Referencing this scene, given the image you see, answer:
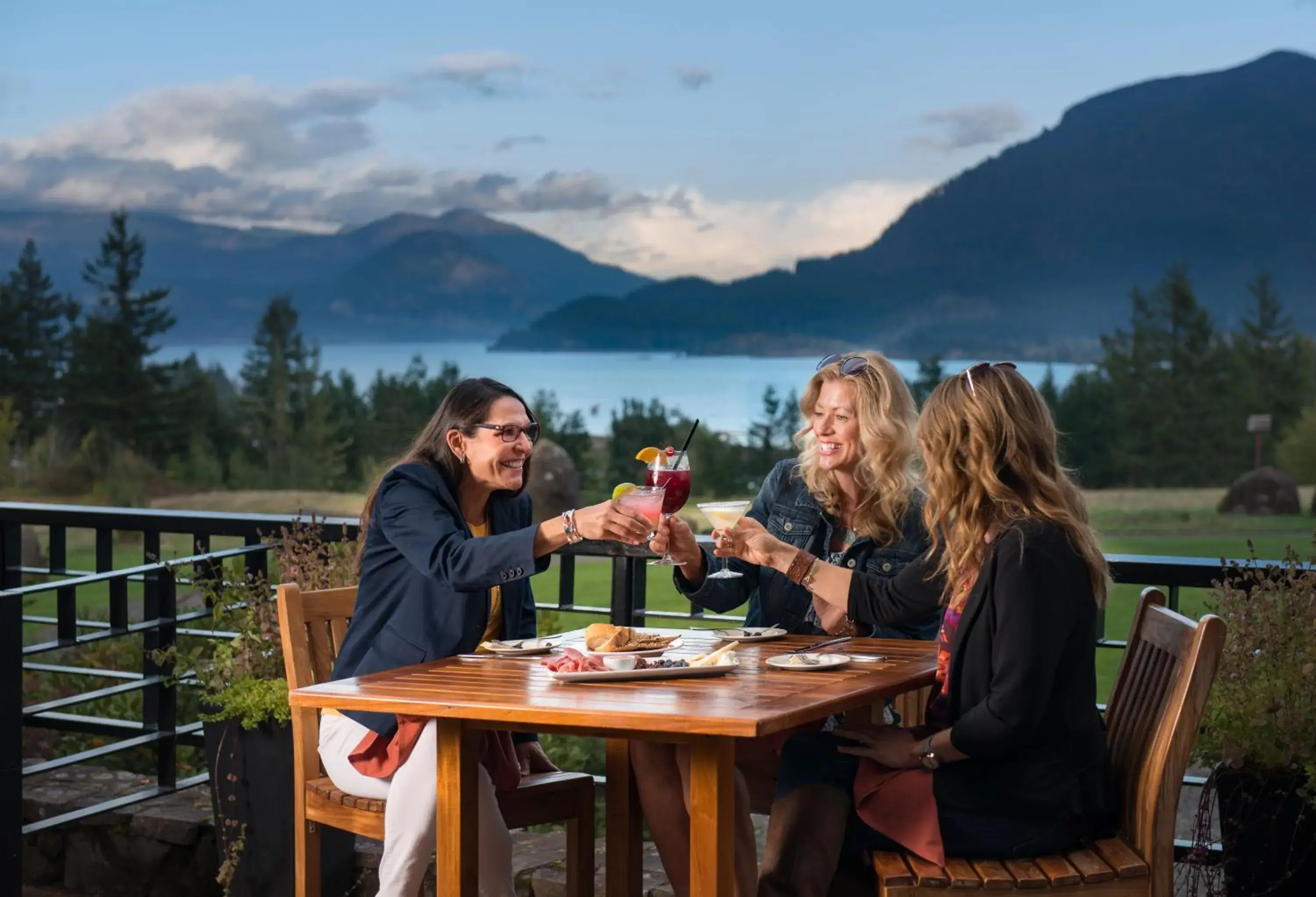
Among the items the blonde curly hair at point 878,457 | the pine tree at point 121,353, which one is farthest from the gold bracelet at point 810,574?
the pine tree at point 121,353

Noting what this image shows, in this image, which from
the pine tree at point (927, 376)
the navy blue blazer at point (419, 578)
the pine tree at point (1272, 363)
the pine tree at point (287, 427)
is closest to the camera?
the navy blue blazer at point (419, 578)

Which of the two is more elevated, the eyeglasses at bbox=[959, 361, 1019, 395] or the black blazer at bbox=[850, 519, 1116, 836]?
the eyeglasses at bbox=[959, 361, 1019, 395]

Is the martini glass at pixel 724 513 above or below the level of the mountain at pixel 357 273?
below

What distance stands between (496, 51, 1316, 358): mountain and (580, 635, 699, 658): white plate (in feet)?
65.9

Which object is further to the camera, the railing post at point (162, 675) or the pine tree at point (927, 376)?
the pine tree at point (927, 376)

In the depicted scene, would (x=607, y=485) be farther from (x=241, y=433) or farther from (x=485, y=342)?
(x=241, y=433)

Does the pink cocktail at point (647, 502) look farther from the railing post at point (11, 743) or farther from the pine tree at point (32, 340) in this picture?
the pine tree at point (32, 340)

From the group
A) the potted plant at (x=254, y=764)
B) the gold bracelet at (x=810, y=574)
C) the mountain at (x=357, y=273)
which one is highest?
the mountain at (x=357, y=273)

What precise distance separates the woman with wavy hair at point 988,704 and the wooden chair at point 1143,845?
0.14 feet

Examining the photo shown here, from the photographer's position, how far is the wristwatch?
2369 millimetres

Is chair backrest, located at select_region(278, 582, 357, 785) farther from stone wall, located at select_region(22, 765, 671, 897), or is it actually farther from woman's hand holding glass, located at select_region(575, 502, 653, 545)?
stone wall, located at select_region(22, 765, 671, 897)

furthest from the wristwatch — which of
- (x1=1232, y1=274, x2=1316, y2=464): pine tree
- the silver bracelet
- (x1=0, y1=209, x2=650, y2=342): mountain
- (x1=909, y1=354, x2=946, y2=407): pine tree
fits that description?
(x1=1232, y1=274, x2=1316, y2=464): pine tree

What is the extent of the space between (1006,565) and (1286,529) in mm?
22741

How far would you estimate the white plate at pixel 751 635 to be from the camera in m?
2.95
